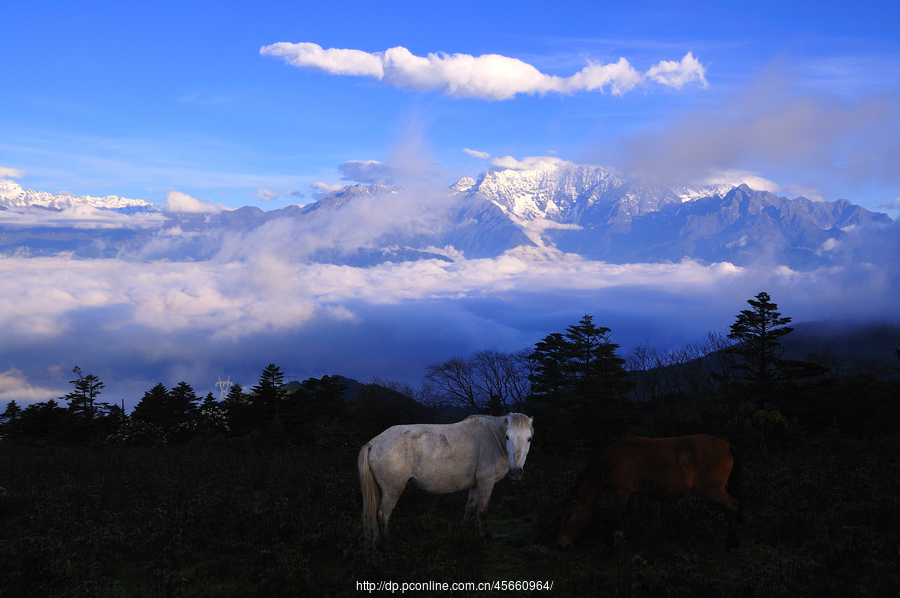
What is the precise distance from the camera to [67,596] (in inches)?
261

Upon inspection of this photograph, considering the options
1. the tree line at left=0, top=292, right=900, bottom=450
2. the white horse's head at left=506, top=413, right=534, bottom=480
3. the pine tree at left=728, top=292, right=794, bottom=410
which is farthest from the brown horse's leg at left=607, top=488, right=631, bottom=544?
the pine tree at left=728, top=292, right=794, bottom=410

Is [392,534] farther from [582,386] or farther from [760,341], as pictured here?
[760,341]

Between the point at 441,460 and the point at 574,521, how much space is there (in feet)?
8.27

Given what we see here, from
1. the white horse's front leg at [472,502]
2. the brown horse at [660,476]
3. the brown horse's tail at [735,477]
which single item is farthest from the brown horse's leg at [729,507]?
the white horse's front leg at [472,502]

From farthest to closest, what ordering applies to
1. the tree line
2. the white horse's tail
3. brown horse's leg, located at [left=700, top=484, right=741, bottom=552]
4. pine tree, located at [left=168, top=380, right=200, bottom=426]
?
pine tree, located at [left=168, top=380, right=200, bottom=426]
the tree line
the white horse's tail
brown horse's leg, located at [left=700, top=484, right=741, bottom=552]

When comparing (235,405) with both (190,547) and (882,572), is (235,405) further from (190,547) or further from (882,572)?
(882,572)

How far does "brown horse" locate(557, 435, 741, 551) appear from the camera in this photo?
900 centimetres

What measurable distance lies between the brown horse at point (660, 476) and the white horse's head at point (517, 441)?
126 centimetres

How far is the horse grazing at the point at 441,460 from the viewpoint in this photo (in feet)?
30.9

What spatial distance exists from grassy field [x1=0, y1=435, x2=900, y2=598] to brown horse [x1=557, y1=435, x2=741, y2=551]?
1.55 feet

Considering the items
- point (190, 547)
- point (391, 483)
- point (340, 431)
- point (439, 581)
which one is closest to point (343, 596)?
point (439, 581)

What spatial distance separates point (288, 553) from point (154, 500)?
5.41 m

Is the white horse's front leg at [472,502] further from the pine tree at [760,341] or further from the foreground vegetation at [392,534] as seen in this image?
the pine tree at [760,341]

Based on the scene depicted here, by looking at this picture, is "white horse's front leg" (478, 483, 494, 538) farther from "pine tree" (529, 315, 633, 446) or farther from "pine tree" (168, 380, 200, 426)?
"pine tree" (168, 380, 200, 426)
